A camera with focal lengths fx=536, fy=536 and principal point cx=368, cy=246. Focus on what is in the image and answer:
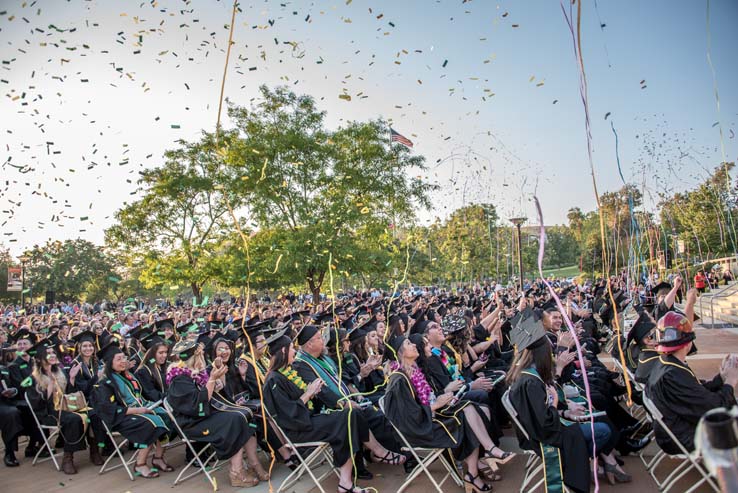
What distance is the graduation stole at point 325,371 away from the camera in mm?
6305

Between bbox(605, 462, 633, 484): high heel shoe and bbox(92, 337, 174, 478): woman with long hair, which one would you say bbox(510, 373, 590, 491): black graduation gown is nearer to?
bbox(605, 462, 633, 484): high heel shoe

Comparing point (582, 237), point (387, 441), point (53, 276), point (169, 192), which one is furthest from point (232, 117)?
point (582, 237)

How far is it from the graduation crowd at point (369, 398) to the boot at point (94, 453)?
2cm

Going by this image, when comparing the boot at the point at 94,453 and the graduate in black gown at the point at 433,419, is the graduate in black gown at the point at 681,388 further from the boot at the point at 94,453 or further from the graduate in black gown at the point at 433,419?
the boot at the point at 94,453

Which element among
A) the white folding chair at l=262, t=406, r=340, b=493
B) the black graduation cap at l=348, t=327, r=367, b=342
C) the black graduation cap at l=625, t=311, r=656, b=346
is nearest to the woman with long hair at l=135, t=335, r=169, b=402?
the white folding chair at l=262, t=406, r=340, b=493

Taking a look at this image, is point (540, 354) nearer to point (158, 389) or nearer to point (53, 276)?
point (158, 389)

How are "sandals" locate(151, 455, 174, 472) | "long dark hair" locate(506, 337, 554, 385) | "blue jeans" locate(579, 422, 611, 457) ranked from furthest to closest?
"sandals" locate(151, 455, 174, 472) → "blue jeans" locate(579, 422, 611, 457) → "long dark hair" locate(506, 337, 554, 385)

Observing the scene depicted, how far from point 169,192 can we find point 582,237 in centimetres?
6143

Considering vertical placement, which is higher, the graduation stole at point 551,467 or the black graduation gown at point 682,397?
the black graduation gown at point 682,397

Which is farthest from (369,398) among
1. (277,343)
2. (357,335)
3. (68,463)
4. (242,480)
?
(68,463)

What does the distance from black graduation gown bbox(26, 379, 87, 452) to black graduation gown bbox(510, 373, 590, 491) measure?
5.67 metres

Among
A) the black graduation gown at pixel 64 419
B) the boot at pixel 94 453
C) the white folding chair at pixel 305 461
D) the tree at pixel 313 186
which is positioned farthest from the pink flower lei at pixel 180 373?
the tree at pixel 313 186

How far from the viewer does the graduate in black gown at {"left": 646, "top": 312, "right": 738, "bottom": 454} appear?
4.67 m

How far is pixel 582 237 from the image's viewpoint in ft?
251
